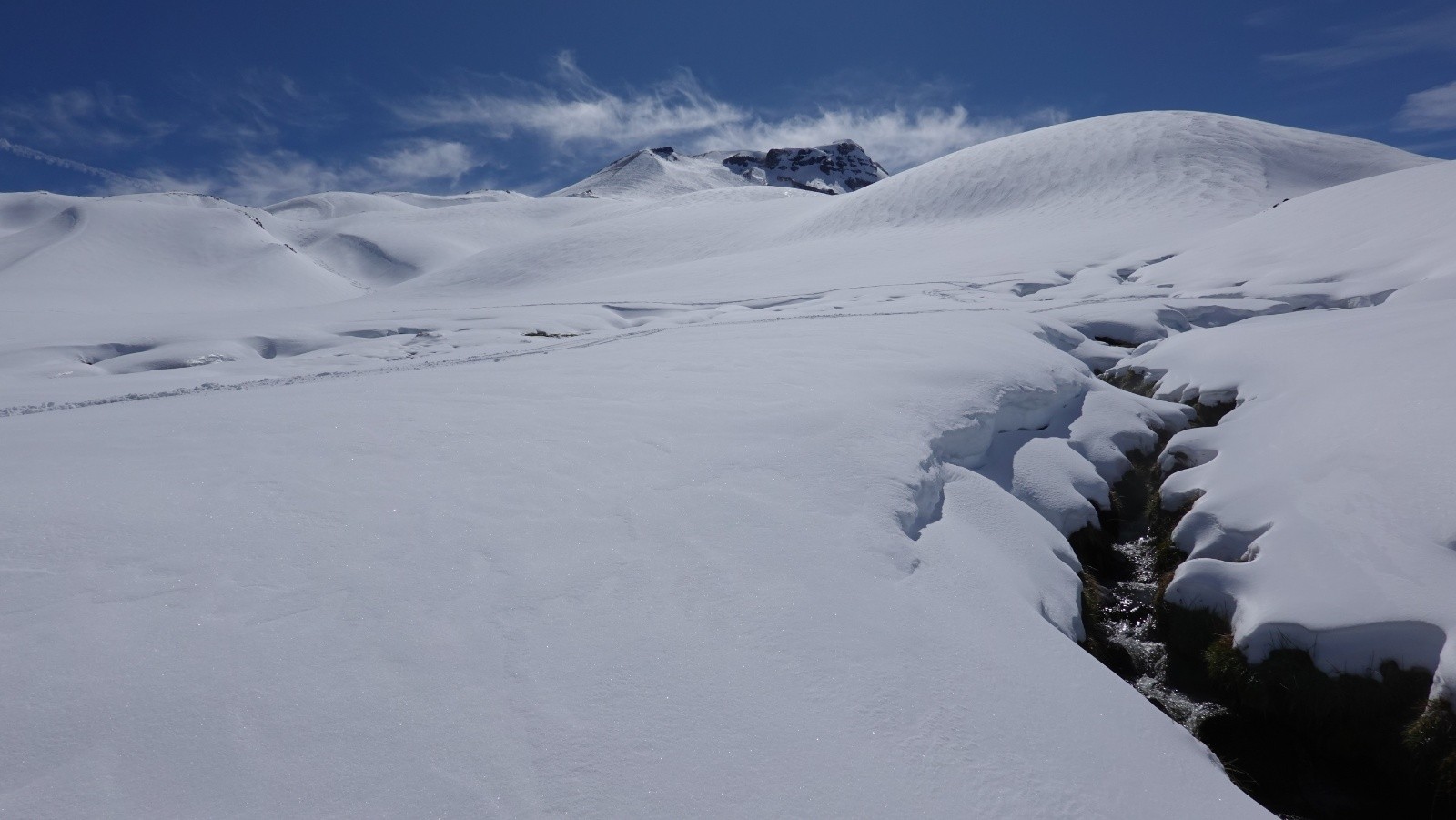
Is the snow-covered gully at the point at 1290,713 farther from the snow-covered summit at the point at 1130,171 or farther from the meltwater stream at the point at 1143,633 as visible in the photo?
the snow-covered summit at the point at 1130,171

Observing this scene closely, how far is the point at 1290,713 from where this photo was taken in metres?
4.05

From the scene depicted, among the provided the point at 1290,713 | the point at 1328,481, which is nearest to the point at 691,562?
the point at 1290,713

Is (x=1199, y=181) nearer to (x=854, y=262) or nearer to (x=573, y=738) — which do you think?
(x=854, y=262)

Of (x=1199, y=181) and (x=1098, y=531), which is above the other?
(x=1199, y=181)

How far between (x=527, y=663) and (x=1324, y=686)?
4274 mm

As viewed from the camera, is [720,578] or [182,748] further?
[720,578]

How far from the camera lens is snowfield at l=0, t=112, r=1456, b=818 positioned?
233 centimetres

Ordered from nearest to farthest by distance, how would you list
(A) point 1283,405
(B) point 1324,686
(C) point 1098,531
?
(B) point 1324,686
(C) point 1098,531
(A) point 1283,405

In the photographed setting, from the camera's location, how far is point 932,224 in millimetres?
35406

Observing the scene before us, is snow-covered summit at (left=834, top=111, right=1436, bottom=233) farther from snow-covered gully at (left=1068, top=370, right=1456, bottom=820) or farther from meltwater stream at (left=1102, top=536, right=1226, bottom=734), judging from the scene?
snow-covered gully at (left=1068, top=370, right=1456, bottom=820)

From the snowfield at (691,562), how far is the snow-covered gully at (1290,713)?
0.15 metres

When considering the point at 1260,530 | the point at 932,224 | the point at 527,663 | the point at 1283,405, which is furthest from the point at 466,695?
the point at 932,224

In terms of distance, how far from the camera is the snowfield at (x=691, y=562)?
7.65 ft

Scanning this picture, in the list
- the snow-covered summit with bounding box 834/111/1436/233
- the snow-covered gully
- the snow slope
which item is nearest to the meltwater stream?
the snow-covered gully
